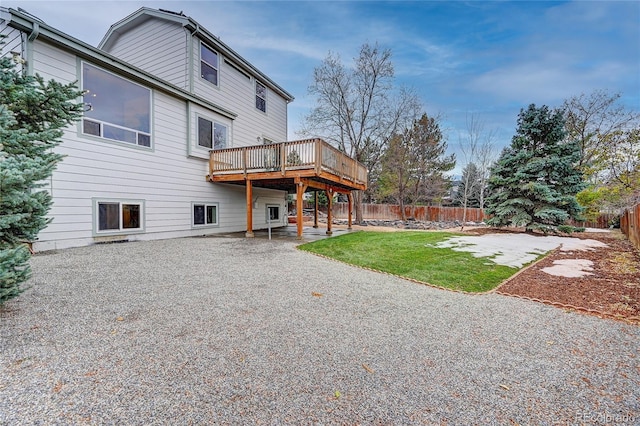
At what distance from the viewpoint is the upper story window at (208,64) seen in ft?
37.0

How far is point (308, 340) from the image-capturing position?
9.02 ft

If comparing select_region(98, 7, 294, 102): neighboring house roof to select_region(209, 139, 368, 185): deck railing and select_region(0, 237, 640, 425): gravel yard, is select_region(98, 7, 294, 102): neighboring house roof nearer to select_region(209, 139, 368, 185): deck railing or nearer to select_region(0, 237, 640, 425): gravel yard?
select_region(209, 139, 368, 185): deck railing

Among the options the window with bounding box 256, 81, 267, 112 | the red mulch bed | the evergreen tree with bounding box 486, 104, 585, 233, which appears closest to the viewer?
the red mulch bed

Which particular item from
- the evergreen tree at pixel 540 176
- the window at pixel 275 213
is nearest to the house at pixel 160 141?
the window at pixel 275 213

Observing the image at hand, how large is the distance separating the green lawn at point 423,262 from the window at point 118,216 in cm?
508

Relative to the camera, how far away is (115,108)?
802cm

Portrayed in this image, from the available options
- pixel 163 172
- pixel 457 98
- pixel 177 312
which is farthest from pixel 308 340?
pixel 457 98

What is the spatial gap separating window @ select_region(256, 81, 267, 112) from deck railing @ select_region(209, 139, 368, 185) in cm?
468

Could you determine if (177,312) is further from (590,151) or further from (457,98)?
(590,151)

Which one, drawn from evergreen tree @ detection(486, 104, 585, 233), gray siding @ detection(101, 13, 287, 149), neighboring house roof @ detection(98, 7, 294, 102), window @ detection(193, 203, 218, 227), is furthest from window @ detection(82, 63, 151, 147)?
evergreen tree @ detection(486, 104, 585, 233)

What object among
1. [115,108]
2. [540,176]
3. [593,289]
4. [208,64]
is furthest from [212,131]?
[540,176]

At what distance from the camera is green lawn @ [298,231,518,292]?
5.12 m

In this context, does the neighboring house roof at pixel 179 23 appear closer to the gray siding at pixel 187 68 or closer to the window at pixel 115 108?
the gray siding at pixel 187 68

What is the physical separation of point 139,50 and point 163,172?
653 cm
